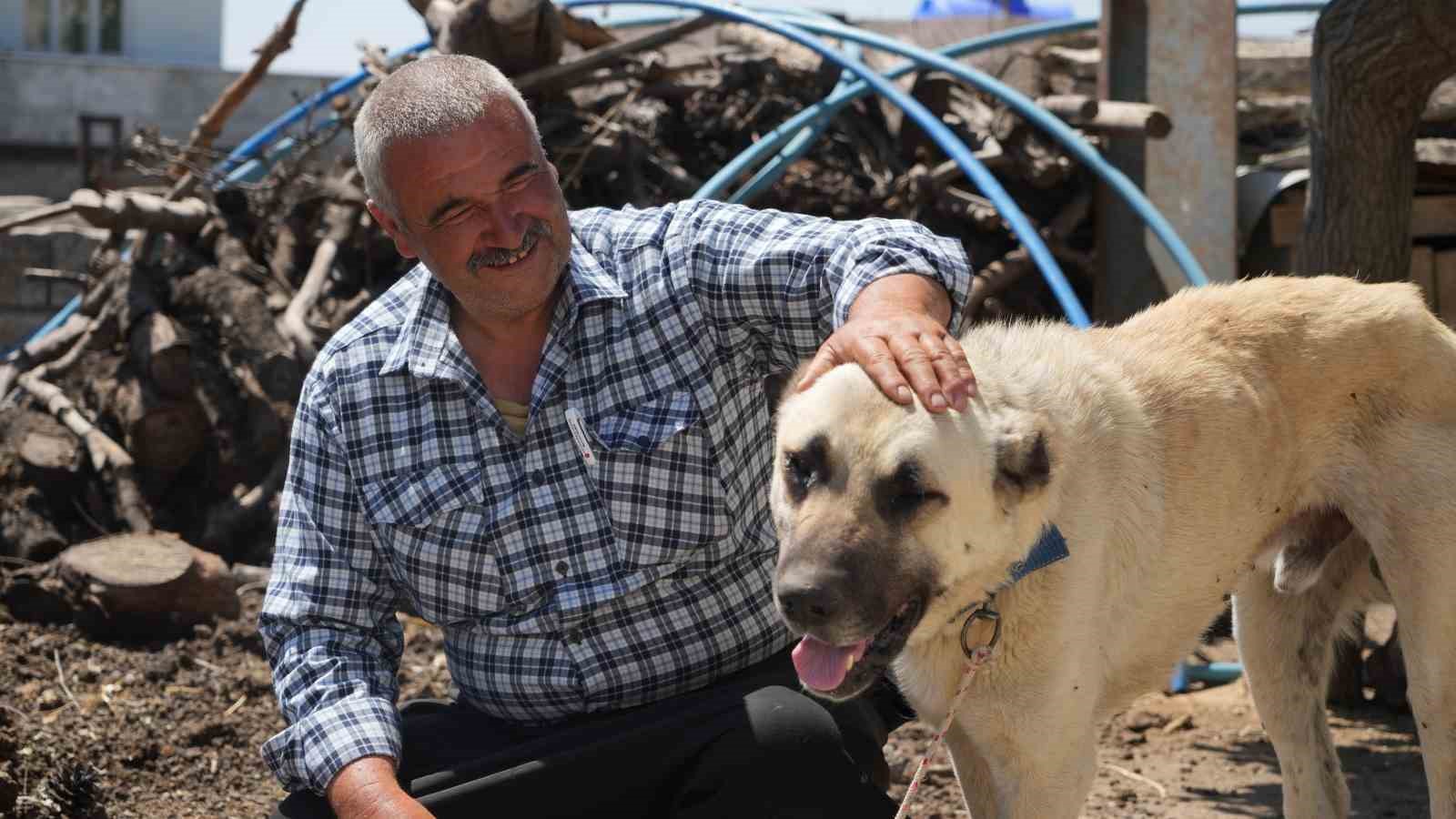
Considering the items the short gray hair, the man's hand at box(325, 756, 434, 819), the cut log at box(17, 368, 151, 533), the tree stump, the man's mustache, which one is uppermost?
the short gray hair

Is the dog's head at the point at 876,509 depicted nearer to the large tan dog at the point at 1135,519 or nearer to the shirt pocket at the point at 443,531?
the large tan dog at the point at 1135,519

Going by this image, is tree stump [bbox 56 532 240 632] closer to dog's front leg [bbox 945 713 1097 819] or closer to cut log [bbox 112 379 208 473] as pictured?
cut log [bbox 112 379 208 473]

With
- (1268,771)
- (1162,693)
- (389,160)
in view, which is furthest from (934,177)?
(389,160)

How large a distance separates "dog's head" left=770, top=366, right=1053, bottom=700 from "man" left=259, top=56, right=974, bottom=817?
31 centimetres

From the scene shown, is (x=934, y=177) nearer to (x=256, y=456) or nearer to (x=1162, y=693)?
(x=1162, y=693)

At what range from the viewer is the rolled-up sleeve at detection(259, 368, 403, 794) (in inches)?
105

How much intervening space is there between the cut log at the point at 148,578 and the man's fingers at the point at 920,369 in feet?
11.9

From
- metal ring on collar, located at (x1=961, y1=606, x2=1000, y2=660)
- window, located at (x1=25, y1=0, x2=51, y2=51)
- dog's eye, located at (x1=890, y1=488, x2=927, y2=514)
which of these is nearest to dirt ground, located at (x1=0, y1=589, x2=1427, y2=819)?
metal ring on collar, located at (x1=961, y1=606, x2=1000, y2=660)

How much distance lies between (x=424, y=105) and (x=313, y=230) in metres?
4.44

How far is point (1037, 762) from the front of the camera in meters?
2.70

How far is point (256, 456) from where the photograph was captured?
6.29 m

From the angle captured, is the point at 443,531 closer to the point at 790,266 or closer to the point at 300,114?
the point at 790,266

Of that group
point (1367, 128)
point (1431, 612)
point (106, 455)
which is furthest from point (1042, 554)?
point (106, 455)

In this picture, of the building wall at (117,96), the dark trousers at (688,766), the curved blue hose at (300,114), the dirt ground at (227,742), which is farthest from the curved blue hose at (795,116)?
the building wall at (117,96)
